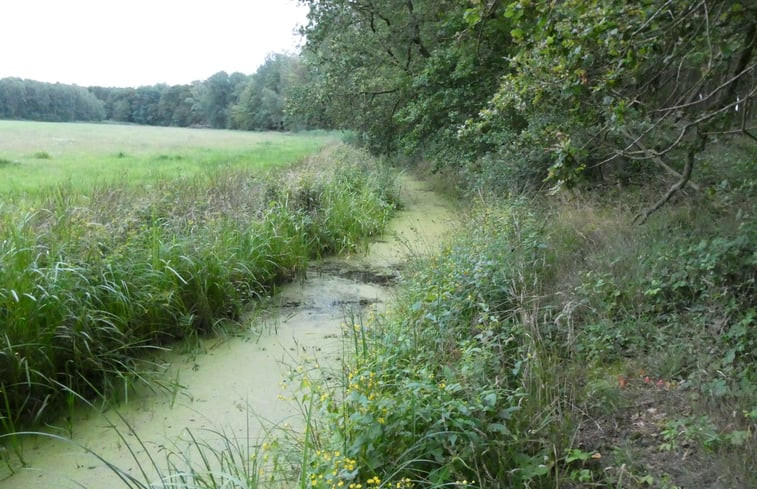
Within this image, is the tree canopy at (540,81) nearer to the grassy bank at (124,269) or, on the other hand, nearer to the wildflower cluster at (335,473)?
the wildflower cluster at (335,473)

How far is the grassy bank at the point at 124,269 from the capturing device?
3.38 metres

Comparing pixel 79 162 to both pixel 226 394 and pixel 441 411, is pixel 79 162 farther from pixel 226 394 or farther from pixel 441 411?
pixel 441 411

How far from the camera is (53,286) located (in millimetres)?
3555

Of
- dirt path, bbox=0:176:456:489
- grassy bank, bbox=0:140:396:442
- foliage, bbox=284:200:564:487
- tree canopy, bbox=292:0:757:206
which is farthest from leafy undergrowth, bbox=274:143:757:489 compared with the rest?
grassy bank, bbox=0:140:396:442

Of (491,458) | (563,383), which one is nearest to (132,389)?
(491,458)

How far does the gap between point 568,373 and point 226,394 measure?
2323mm

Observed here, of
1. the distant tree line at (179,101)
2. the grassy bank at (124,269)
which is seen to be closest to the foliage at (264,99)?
the distant tree line at (179,101)

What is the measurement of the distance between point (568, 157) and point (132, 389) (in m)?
3.40

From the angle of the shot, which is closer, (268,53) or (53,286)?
(53,286)

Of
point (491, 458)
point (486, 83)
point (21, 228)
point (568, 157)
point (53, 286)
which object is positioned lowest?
point (491, 458)

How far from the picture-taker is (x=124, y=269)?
4324 millimetres

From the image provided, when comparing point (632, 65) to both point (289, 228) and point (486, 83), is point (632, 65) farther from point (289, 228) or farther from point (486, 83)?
point (486, 83)

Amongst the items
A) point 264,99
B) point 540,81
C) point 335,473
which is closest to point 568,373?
point 335,473

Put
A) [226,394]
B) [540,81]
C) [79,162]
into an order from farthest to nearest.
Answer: [79,162] < [540,81] < [226,394]
